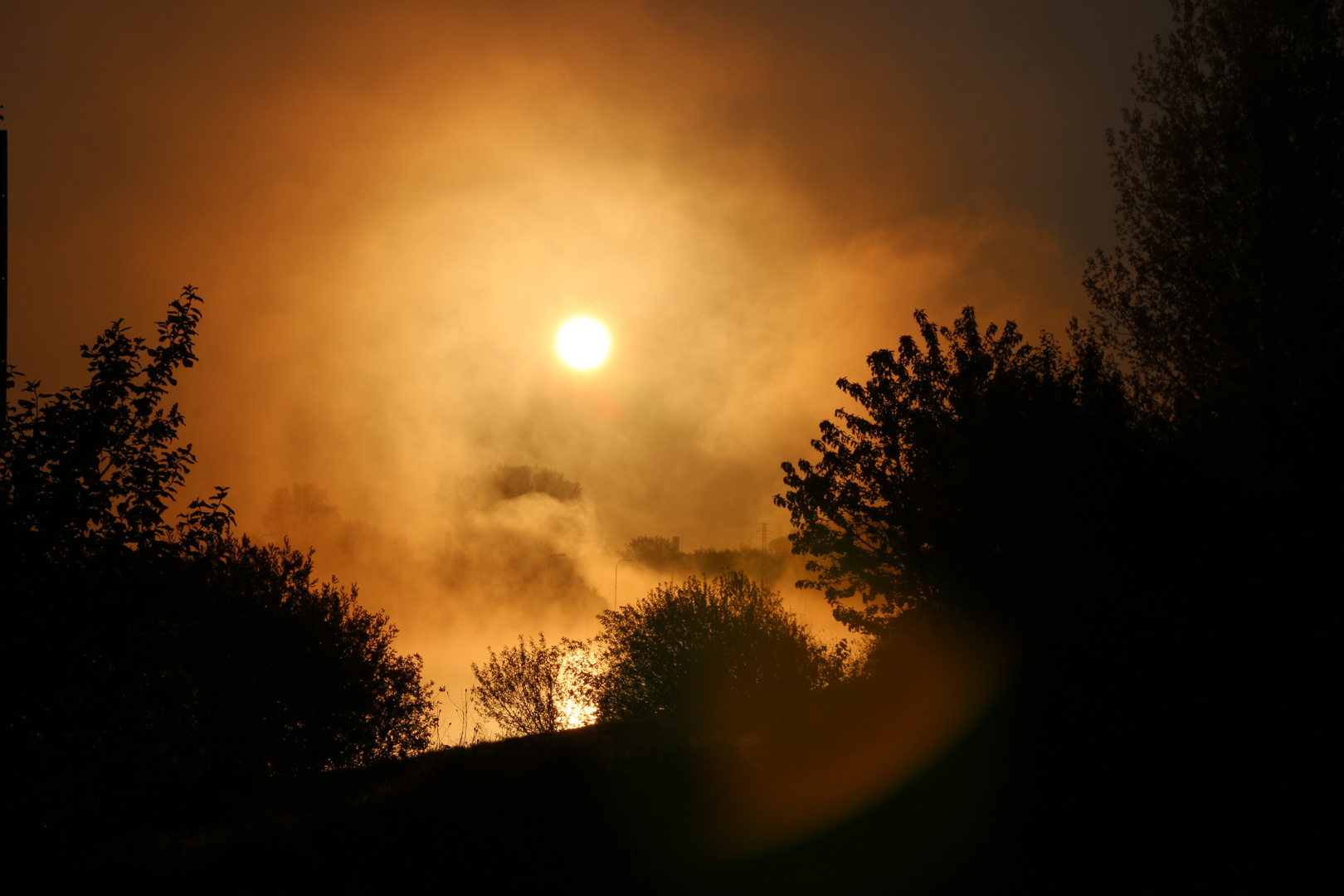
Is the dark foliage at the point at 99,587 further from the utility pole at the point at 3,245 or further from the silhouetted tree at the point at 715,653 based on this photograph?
the silhouetted tree at the point at 715,653

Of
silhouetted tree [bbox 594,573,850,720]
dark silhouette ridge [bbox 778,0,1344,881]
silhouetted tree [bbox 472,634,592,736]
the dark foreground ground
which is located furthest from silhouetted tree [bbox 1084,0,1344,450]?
silhouetted tree [bbox 472,634,592,736]

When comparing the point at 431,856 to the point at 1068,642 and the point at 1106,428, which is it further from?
the point at 1106,428

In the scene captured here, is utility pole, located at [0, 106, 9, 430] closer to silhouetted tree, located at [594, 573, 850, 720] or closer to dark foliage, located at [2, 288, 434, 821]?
dark foliage, located at [2, 288, 434, 821]

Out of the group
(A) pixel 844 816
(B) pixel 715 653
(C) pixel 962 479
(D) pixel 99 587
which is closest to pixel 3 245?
(D) pixel 99 587

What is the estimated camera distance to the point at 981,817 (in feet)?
51.4

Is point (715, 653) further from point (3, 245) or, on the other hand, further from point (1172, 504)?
point (3, 245)

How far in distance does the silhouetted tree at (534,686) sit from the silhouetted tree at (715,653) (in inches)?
606

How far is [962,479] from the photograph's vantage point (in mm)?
15484

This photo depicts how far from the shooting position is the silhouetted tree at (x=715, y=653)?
42.2 meters

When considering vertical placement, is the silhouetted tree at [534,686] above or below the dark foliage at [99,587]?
above

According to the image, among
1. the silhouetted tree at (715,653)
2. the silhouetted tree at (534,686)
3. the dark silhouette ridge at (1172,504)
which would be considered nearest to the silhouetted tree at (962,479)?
the dark silhouette ridge at (1172,504)

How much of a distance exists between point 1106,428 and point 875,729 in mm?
9494

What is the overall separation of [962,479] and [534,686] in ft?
180

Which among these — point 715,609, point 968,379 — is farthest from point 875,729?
point 715,609
